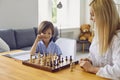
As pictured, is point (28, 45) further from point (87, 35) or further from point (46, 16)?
point (87, 35)

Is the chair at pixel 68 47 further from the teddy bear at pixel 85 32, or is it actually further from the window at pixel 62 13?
the teddy bear at pixel 85 32

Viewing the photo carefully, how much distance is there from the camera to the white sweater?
1246 millimetres

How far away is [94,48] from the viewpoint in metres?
1.47

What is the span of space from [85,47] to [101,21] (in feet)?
14.9

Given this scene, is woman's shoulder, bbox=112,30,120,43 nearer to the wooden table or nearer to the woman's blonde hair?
the woman's blonde hair

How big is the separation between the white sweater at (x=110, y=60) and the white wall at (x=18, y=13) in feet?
9.63

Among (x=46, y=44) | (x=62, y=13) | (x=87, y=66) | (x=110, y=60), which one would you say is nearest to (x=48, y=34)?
(x=46, y=44)

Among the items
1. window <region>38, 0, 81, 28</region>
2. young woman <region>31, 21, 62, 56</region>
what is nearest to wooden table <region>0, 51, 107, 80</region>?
young woman <region>31, 21, 62, 56</region>

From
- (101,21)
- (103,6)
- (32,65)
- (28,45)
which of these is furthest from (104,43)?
(28,45)

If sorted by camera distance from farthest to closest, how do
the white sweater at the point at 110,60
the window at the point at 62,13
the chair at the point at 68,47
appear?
the window at the point at 62,13 < the chair at the point at 68,47 < the white sweater at the point at 110,60

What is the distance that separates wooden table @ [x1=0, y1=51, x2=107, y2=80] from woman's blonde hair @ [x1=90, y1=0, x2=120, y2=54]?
0.86 ft

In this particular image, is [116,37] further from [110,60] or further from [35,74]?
[35,74]

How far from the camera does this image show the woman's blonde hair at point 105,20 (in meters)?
1.29

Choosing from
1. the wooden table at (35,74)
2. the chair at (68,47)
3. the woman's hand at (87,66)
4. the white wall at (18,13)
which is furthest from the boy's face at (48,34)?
the white wall at (18,13)
